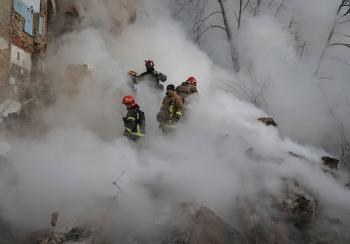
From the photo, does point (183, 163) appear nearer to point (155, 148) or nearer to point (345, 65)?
point (155, 148)

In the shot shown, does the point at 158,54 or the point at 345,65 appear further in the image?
the point at 345,65

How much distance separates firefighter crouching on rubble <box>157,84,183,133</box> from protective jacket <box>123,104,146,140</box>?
29.8 inches

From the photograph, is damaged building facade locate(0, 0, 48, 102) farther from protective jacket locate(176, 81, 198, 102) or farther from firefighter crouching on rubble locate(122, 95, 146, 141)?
protective jacket locate(176, 81, 198, 102)

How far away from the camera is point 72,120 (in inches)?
387

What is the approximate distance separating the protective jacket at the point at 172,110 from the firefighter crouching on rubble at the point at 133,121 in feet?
2.51

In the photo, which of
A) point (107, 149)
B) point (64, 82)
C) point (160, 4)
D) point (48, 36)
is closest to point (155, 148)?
point (107, 149)

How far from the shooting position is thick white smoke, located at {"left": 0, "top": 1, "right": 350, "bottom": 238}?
5.89 meters

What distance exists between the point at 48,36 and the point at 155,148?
521 cm

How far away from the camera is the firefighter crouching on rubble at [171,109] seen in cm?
805

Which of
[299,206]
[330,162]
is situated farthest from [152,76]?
[299,206]

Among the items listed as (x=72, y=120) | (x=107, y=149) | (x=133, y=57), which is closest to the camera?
(x=107, y=149)

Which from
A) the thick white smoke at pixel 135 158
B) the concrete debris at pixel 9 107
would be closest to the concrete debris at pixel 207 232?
the thick white smoke at pixel 135 158

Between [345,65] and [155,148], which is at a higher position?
[345,65]

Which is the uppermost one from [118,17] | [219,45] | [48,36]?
[219,45]
